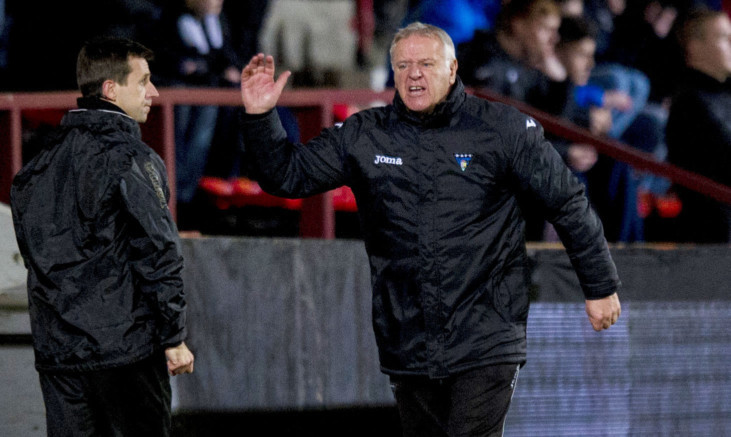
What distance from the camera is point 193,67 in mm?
6375

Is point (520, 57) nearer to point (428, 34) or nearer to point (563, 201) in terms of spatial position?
point (428, 34)

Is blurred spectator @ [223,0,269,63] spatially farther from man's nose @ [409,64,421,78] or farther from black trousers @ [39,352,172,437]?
black trousers @ [39,352,172,437]

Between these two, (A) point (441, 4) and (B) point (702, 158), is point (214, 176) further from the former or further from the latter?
(B) point (702, 158)

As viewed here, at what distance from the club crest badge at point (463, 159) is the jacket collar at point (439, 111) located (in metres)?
0.13

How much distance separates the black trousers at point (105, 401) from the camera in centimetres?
364

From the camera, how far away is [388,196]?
3814 mm

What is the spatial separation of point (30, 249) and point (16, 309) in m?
1.12

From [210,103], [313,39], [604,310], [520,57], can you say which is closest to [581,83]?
[520,57]

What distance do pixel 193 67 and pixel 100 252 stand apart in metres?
2.94

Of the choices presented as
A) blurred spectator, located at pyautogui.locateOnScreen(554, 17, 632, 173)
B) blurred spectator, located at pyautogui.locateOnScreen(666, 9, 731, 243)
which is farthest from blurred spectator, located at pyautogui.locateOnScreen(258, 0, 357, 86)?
blurred spectator, located at pyautogui.locateOnScreen(666, 9, 731, 243)

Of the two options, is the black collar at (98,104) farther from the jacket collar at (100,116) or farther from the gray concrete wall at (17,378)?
the gray concrete wall at (17,378)

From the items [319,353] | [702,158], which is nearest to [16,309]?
[319,353]

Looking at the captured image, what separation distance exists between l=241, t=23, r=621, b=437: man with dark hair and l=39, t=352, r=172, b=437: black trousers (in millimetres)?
776

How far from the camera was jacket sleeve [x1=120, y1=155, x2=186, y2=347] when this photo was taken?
11.8ft
